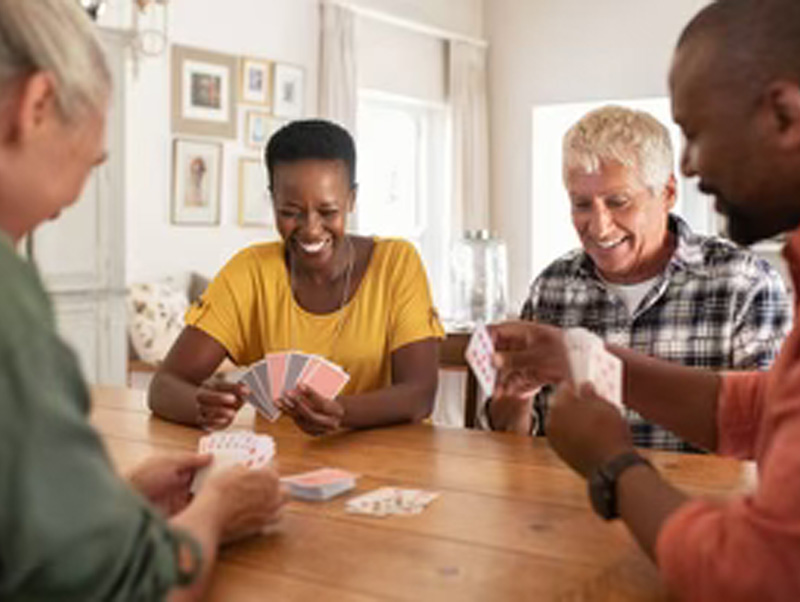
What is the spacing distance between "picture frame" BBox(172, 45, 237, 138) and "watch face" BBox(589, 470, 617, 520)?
219 inches

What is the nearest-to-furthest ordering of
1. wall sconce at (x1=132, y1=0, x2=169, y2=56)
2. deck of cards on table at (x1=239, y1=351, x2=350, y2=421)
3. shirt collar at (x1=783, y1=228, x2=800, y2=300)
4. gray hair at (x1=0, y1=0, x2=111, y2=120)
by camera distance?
gray hair at (x1=0, y1=0, x2=111, y2=120) → shirt collar at (x1=783, y1=228, x2=800, y2=300) → deck of cards on table at (x1=239, y1=351, x2=350, y2=421) → wall sconce at (x1=132, y1=0, x2=169, y2=56)

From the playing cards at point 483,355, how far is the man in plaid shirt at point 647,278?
1.93ft

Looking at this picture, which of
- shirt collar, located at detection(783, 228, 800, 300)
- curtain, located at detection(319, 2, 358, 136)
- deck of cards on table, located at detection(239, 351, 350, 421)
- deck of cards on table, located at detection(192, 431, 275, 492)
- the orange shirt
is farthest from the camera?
curtain, located at detection(319, 2, 358, 136)

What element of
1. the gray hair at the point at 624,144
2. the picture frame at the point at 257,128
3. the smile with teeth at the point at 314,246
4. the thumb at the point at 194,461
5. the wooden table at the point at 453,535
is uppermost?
the picture frame at the point at 257,128

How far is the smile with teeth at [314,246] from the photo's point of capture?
258 cm

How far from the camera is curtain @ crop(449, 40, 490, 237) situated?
8.71m

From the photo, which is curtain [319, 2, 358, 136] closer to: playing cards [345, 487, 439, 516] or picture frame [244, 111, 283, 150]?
picture frame [244, 111, 283, 150]

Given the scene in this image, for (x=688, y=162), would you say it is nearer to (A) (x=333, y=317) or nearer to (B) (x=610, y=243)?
(B) (x=610, y=243)

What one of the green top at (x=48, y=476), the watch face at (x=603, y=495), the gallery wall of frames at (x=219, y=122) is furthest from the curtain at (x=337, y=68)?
the green top at (x=48, y=476)

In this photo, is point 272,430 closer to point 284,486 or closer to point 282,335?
point 282,335

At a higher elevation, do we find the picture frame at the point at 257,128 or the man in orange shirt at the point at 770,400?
the picture frame at the point at 257,128

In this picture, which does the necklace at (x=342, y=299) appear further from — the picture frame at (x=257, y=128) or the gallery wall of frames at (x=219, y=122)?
the picture frame at (x=257, y=128)

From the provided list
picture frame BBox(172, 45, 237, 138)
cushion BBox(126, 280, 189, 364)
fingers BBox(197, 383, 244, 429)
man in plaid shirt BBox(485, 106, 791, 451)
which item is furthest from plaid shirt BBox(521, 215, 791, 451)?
picture frame BBox(172, 45, 237, 138)

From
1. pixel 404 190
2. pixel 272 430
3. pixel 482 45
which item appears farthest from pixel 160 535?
pixel 482 45
